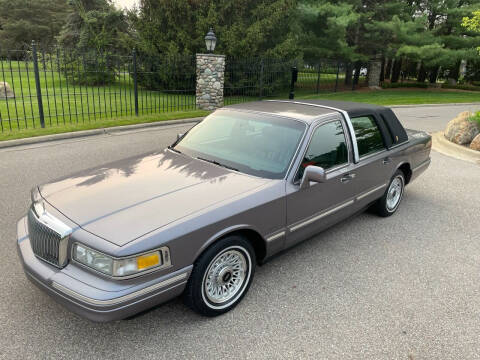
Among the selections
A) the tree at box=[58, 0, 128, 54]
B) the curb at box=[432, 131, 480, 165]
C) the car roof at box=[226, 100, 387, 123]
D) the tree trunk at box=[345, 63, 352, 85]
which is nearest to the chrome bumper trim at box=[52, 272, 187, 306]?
the car roof at box=[226, 100, 387, 123]

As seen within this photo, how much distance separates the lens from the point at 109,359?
264 cm

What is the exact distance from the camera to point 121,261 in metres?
2.47

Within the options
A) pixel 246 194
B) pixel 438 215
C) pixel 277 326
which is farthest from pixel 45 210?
pixel 438 215

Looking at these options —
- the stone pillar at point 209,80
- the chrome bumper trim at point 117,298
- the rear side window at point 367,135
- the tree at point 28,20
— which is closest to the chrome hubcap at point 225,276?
the chrome bumper trim at point 117,298

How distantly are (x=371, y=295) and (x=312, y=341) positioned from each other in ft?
3.03

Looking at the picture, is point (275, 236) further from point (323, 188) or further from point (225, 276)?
point (323, 188)

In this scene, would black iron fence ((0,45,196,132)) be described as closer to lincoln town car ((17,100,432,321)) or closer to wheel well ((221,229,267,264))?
lincoln town car ((17,100,432,321))

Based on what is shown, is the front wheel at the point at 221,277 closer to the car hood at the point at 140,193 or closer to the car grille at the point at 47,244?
the car hood at the point at 140,193

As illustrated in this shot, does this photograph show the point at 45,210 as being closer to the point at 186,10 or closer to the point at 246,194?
the point at 246,194

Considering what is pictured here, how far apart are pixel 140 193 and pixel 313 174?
1.51 meters

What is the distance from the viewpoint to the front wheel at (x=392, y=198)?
5.13 meters

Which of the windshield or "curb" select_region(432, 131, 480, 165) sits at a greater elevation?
the windshield

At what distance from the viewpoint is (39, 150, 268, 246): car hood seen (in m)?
2.70

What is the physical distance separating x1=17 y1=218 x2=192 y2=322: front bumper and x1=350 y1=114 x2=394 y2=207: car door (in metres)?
2.52
